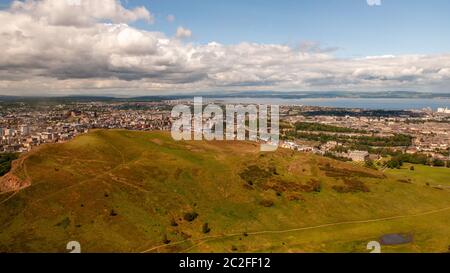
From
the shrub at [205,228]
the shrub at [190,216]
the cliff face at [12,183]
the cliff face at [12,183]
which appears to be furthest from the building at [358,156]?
the cliff face at [12,183]

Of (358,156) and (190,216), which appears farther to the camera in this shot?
(358,156)

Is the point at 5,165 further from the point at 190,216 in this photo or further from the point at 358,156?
the point at 358,156

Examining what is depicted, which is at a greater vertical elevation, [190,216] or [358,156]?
[190,216]

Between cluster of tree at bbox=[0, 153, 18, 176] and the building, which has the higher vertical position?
cluster of tree at bbox=[0, 153, 18, 176]

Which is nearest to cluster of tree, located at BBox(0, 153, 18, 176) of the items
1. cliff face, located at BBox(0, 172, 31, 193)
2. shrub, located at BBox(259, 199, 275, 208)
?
cliff face, located at BBox(0, 172, 31, 193)

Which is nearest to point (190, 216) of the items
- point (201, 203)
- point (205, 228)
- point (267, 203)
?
point (205, 228)

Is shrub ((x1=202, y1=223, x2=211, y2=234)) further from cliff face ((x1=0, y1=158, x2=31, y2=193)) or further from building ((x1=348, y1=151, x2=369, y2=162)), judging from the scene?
building ((x1=348, y1=151, x2=369, y2=162))

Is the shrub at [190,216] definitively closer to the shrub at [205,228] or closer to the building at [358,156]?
the shrub at [205,228]
